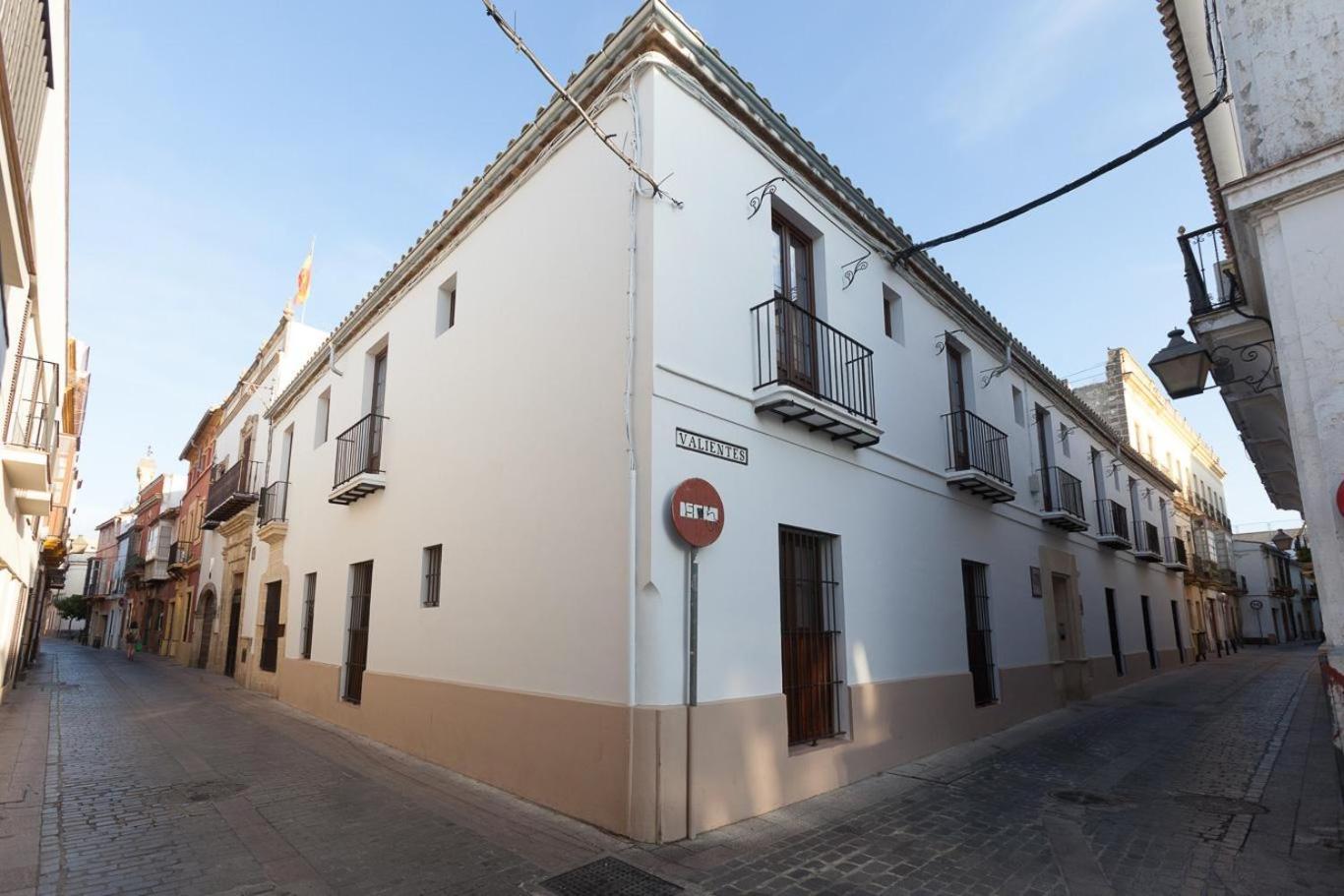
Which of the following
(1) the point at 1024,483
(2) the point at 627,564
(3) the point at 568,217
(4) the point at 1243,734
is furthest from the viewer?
(1) the point at 1024,483

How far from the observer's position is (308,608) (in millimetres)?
11992

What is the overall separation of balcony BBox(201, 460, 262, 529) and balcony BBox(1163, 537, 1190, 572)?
77.4ft

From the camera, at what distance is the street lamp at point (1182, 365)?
18.6 feet

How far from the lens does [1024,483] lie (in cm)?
1192

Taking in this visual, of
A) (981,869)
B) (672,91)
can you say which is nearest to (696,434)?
(672,91)

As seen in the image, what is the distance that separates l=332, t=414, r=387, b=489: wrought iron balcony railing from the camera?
31.8 ft

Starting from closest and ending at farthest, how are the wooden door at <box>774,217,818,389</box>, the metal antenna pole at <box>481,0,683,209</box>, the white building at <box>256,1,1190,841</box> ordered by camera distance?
the metal antenna pole at <box>481,0,683,209</box> → the white building at <box>256,1,1190,841</box> → the wooden door at <box>774,217,818,389</box>

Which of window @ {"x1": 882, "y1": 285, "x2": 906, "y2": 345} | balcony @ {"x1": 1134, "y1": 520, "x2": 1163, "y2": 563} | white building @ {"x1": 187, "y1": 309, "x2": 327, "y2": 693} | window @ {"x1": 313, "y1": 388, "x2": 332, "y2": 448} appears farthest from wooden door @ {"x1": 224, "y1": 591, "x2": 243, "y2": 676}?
balcony @ {"x1": 1134, "y1": 520, "x2": 1163, "y2": 563}

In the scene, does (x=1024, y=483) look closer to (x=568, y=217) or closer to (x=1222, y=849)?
(x=1222, y=849)

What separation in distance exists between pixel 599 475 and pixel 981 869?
3.74m

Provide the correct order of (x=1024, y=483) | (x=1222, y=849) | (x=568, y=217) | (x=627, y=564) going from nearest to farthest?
(x=1222, y=849) < (x=627, y=564) < (x=568, y=217) < (x=1024, y=483)

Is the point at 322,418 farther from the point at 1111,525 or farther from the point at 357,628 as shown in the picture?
the point at 1111,525

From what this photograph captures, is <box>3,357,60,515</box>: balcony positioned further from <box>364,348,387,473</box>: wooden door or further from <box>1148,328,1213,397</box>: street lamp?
<box>1148,328,1213,397</box>: street lamp

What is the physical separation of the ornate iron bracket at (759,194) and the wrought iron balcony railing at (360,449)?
567 centimetres
